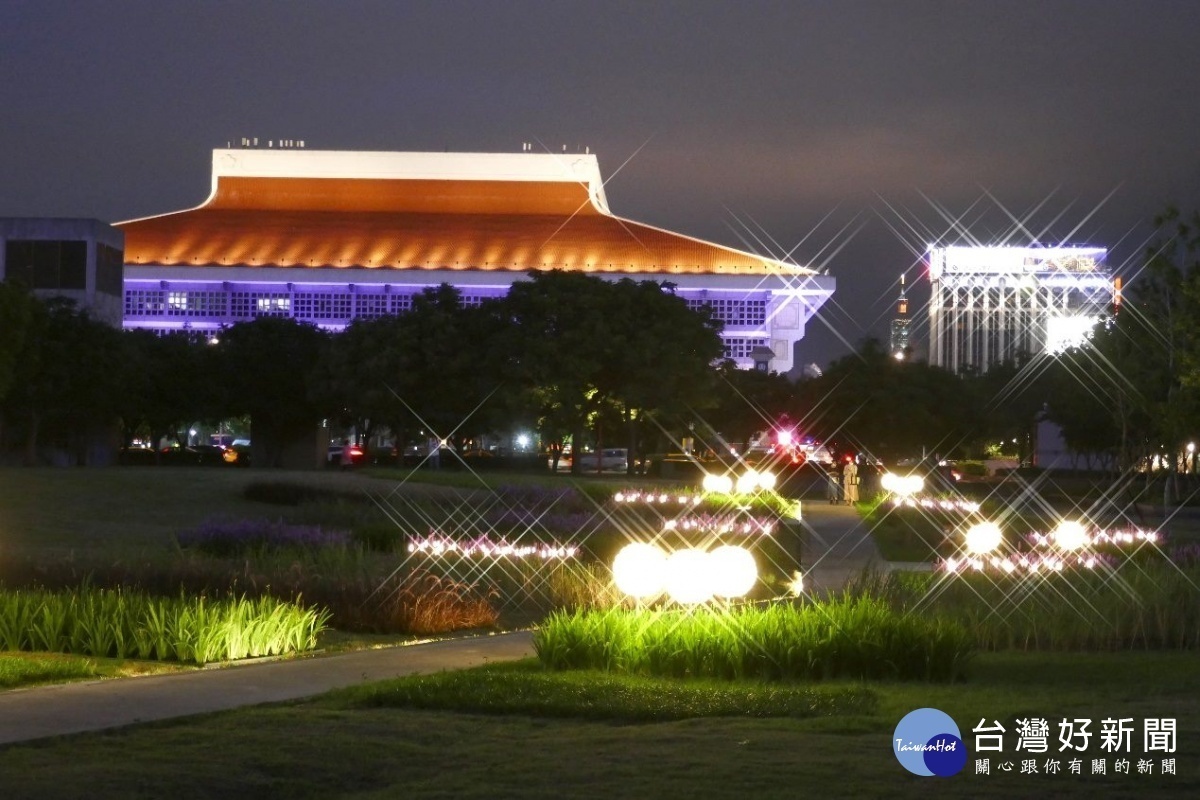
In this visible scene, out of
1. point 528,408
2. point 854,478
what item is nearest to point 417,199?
point 528,408

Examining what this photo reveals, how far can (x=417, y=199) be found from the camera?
124500 millimetres

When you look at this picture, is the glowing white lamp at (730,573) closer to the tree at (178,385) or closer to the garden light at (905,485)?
the garden light at (905,485)

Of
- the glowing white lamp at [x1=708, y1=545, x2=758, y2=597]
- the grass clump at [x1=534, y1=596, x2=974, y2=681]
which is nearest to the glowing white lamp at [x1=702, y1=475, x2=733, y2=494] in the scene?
the glowing white lamp at [x1=708, y1=545, x2=758, y2=597]

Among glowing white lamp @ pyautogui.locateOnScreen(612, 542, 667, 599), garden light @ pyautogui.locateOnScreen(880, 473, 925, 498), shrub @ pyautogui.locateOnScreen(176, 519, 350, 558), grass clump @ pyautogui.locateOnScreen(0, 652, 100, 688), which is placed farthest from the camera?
garden light @ pyautogui.locateOnScreen(880, 473, 925, 498)

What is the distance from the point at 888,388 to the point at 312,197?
76697mm

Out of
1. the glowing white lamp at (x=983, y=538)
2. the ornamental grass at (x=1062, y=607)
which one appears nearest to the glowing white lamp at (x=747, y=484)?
the glowing white lamp at (x=983, y=538)

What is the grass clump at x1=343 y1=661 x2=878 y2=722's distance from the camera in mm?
9703

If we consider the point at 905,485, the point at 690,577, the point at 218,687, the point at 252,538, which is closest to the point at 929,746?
the point at 690,577

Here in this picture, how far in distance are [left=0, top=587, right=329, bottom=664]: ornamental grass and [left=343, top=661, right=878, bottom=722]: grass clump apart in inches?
96.6

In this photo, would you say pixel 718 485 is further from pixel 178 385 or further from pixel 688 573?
pixel 178 385

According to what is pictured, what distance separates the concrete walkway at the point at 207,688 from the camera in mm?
9539

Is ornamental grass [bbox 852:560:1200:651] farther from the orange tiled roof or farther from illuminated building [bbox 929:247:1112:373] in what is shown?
illuminated building [bbox 929:247:1112:373]

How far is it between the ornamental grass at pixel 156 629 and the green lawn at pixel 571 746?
8.50ft

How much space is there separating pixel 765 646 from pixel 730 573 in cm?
94
